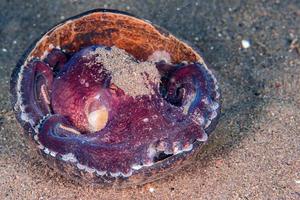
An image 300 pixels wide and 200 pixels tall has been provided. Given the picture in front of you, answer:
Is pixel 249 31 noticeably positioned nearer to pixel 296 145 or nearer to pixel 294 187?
pixel 296 145

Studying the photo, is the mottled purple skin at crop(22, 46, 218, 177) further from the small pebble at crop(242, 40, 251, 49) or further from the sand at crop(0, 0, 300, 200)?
the small pebble at crop(242, 40, 251, 49)

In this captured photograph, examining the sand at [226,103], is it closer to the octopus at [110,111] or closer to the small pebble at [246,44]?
the small pebble at [246,44]

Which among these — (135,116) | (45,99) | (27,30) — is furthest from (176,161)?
(27,30)

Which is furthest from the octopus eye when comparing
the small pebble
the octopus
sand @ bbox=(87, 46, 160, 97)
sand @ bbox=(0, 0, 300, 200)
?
the small pebble

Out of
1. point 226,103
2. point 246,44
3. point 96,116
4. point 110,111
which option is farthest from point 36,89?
point 246,44

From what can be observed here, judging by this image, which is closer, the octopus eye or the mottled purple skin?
the mottled purple skin

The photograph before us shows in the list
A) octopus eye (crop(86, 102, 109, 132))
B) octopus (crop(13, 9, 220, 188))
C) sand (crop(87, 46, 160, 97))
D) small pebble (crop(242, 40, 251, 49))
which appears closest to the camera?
octopus (crop(13, 9, 220, 188))
